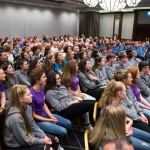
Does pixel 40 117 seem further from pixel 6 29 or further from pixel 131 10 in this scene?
pixel 131 10

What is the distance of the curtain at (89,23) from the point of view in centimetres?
1398

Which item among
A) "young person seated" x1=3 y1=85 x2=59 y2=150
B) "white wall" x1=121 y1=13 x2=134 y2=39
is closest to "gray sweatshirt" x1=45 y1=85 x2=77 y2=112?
"young person seated" x1=3 y1=85 x2=59 y2=150

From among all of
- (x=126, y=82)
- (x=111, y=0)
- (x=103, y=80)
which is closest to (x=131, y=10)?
(x=111, y=0)

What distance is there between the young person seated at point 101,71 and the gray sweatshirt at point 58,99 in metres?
1.28

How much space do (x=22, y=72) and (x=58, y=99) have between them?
1136 mm

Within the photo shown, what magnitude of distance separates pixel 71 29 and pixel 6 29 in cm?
555

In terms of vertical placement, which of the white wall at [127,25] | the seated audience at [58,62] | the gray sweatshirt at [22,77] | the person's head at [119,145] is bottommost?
the gray sweatshirt at [22,77]

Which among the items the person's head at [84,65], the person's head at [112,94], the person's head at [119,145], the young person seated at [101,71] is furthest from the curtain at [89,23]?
the person's head at [119,145]

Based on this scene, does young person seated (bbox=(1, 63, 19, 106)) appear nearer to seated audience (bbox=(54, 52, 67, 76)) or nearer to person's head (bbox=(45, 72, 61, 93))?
person's head (bbox=(45, 72, 61, 93))

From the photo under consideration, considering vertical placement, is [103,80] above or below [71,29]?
below

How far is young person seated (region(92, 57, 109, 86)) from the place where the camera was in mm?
3781

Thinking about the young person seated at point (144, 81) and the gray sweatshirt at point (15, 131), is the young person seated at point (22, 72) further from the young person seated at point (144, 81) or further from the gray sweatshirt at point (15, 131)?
the young person seated at point (144, 81)

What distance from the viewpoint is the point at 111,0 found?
5.18 m

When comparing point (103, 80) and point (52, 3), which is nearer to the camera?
point (103, 80)
